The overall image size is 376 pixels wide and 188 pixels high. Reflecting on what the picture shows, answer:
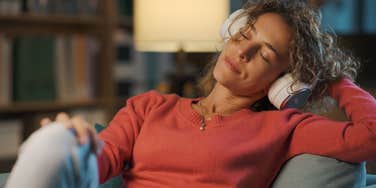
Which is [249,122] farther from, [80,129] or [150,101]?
[80,129]

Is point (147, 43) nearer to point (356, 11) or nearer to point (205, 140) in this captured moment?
point (356, 11)

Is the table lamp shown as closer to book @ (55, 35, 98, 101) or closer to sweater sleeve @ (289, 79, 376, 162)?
book @ (55, 35, 98, 101)

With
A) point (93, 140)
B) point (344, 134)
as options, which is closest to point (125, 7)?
point (344, 134)

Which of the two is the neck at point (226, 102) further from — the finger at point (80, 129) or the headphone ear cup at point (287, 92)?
the finger at point (80, 129)

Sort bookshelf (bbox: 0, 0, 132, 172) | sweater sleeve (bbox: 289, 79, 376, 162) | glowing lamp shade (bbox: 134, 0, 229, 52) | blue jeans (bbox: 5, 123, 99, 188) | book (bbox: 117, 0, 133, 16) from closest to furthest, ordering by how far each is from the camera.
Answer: blue jeans (bbox: 5, 123, 99, 188) → sweater sleeve (bbox: 289, 79, 376, 162) → glowing lamp shade (bbox: 134, 0, 229, 52) → bookshelf (bbox: 0, 0, 132, 172) → book (bbox: 117, 0, 133, 16)

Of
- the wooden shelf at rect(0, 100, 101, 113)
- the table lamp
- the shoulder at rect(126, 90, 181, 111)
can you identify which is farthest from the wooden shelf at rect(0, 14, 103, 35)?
the shoulder at rect(126, 90, 181, 111)

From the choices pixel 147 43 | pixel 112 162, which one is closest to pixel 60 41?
pixel 147 43

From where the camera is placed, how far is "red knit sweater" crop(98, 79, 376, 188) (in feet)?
3.87

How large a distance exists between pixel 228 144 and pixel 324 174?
0.18m

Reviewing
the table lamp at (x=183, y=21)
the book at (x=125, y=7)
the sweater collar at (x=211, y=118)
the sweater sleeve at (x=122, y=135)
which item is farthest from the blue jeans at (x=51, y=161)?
the book at (x=125, y=7)

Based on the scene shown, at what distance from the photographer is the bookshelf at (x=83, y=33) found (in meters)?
2.75

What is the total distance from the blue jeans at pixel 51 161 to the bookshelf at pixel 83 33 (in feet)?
6.08

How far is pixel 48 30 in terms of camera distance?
2.85 meters

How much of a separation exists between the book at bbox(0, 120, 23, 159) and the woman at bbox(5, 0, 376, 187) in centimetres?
152
